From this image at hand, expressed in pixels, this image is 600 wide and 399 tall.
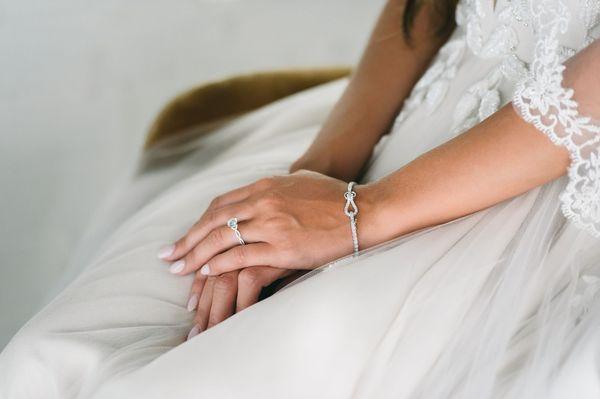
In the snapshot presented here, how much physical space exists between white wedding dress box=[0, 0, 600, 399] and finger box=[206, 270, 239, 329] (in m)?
0.04

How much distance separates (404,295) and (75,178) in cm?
158

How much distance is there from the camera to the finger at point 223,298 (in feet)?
2.97

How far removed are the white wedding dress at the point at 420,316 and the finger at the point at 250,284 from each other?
70 mm

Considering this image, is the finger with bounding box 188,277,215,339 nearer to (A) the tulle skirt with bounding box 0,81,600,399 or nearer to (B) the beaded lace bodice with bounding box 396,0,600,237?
(A) the tulle skirt with bounding box 0,81,600,399

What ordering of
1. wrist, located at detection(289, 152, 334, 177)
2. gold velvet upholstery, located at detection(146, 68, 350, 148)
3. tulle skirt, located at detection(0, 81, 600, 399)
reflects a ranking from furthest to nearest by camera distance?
gold velvet upholstery, located at detection(146, 68, 350, 148), wrist, located at detection(289, 152, 334, 177), tulle skirt, located at detection(0, 81, 600, 399)

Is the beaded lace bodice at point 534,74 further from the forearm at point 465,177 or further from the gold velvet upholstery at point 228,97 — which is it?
the gold velvet upholstery at point 228,97

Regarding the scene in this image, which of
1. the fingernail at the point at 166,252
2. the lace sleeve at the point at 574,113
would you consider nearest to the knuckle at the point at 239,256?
the fingernail at the point at 166,252

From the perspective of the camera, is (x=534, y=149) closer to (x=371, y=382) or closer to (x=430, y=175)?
(x=430, y=175)

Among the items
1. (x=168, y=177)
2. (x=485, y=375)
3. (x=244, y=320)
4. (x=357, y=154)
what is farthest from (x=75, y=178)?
(x=485, y=375)

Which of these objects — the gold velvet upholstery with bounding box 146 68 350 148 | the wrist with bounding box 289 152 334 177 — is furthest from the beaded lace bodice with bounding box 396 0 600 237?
the gold velvet upholstery with bounding box 146 68 350 148

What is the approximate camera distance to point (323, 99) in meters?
1.44

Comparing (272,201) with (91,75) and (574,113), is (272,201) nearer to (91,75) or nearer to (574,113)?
(574,113)

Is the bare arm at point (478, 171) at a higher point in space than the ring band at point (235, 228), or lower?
higher

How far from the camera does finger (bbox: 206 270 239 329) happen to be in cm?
90
